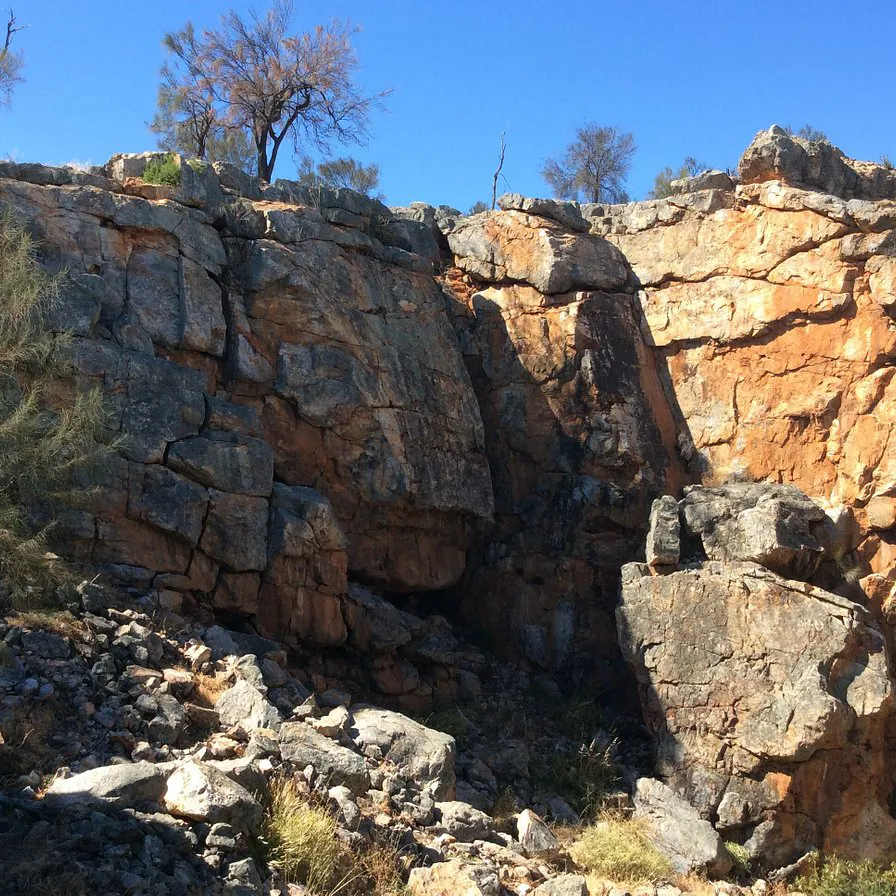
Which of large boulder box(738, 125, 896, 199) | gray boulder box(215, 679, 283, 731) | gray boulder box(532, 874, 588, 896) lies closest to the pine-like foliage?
gray boulder box(215, 679, 283, 731)

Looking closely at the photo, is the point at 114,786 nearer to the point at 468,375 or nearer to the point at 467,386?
the point at 467,386

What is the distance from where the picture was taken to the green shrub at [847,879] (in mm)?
10148

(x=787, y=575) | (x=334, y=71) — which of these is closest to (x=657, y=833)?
(x=787, y=575)

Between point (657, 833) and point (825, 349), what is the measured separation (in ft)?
22.8

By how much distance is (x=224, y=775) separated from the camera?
6883 millimetres

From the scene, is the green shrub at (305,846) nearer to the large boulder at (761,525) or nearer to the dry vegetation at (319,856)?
the dry vegetation at (319,856)

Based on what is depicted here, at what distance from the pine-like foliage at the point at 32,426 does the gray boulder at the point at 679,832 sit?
6.39 m

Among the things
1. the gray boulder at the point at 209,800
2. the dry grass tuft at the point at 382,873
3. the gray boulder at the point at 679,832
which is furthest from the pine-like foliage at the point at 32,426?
the gray boulder at the point at 679,832

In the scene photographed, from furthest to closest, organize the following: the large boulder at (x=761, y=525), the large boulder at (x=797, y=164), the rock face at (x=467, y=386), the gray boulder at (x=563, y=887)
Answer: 1. the large boulder at (x=797, y=164)
2. the large boulder at (x=761, y=525)
3. the rock face at (x=467, y=386)
4. the gray boulder at (x=563, y=887)

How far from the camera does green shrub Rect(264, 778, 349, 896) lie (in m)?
6.52

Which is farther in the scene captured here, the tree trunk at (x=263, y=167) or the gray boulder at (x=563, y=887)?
the tree trunk at (x=263, y=167)

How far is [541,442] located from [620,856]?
248 inches

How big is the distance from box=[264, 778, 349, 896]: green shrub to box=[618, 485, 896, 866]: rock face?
550 cm

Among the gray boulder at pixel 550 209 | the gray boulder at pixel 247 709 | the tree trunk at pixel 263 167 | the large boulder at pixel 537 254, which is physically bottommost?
the gray boulder at pixel 247 709
